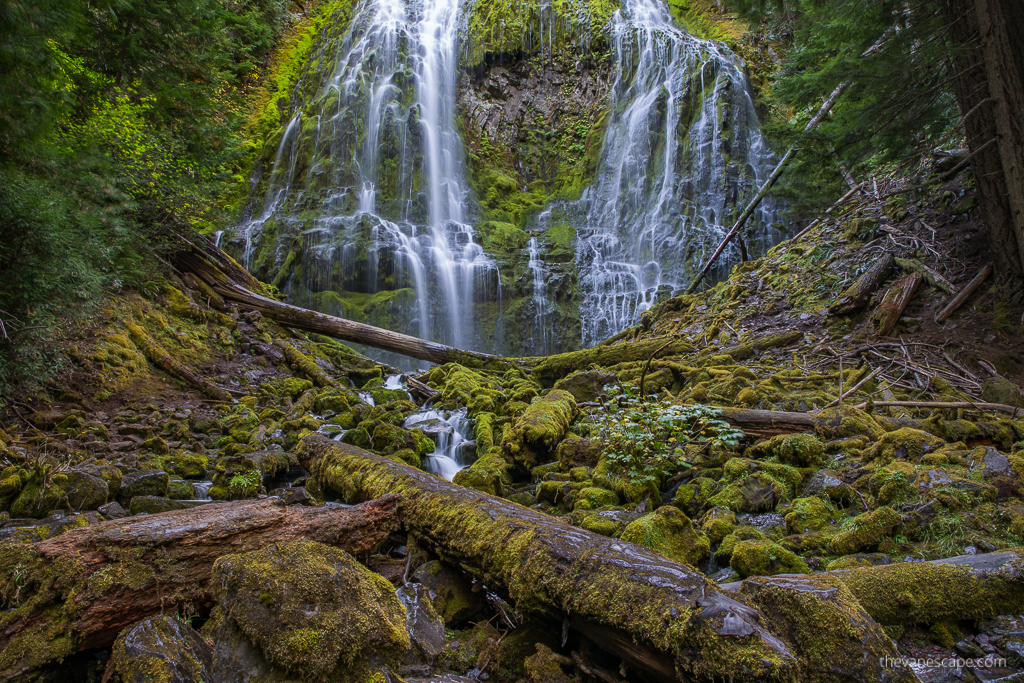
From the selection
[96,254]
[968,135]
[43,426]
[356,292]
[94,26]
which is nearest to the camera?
[43,426]

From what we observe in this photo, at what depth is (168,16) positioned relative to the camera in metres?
7.29

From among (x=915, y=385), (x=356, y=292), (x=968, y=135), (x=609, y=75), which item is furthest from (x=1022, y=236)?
(x=609, y=75)

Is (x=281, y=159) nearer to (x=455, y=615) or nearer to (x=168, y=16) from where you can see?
(x=168, y=16)

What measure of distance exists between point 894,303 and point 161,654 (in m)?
7.59

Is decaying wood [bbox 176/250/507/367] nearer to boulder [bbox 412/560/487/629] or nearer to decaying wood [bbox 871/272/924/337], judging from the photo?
decaying wood [bbox 871/272/924/337]

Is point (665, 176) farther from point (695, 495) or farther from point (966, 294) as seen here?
point (695, 495)

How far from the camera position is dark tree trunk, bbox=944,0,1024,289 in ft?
16.2

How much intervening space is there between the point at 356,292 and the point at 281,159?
25.7 feet

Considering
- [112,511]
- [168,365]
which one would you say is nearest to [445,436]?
[112,511]

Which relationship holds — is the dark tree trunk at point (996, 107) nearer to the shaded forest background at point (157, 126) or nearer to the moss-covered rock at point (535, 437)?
the shaded forest background at point (157, 126)

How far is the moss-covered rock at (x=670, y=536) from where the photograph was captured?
2.60m

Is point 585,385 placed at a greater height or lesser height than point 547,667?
greater

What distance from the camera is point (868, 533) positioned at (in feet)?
8.04

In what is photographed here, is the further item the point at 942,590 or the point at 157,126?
the point at 157,126
